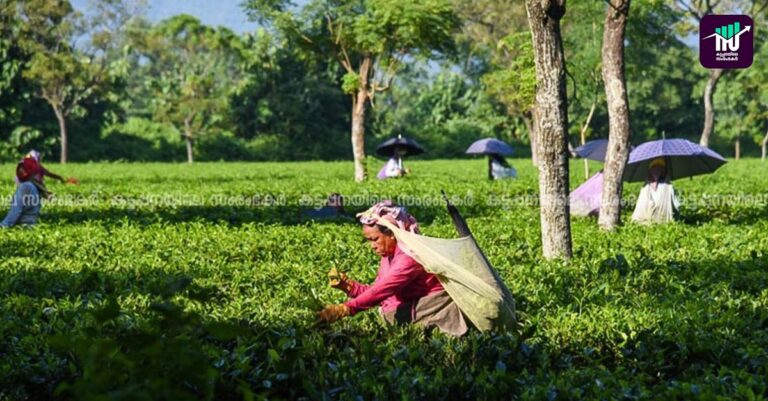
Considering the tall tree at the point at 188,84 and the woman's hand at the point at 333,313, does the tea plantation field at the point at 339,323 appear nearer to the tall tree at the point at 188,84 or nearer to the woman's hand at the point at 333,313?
the woman's hand at the point at 333,313

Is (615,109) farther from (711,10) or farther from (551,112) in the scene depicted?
(711,10)

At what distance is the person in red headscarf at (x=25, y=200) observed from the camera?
14250mm

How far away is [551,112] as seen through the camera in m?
Answer: 9.88

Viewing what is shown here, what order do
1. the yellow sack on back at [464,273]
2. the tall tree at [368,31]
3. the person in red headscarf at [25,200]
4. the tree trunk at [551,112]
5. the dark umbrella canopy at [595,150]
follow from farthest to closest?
1. the tall tree at [368,31]
2. the dark umbrella canopy at [595,150]
3. the person in red headscarf at [25,200]
4. the tree trunk at [551,112]
5. the yellow sack on back at [464,273]

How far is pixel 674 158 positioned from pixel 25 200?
11.3 meters

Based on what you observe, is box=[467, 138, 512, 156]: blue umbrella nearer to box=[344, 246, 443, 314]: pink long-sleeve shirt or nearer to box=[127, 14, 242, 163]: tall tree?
box=[344, 246, 443, 314]: pink long-sleeve shirt

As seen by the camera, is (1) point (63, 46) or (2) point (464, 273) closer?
(2) point (464, 273)

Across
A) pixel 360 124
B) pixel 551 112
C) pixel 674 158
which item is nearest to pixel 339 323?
pixel 551 112

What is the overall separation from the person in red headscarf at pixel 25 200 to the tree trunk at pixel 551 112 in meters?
8.88

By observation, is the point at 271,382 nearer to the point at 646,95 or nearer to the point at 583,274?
the point at 583,274

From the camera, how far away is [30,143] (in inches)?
2073

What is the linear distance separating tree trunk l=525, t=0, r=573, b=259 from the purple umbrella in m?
4.50

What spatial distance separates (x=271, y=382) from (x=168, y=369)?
1428 mm

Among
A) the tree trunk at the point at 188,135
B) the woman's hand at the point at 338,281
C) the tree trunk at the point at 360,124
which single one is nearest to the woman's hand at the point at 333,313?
the woman's hand at the point at 338,281
